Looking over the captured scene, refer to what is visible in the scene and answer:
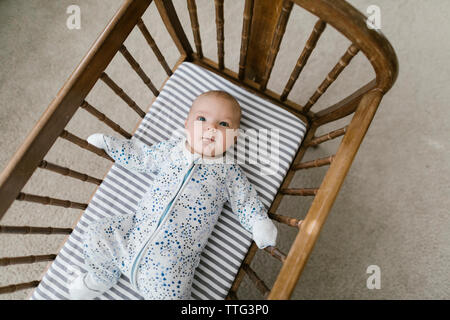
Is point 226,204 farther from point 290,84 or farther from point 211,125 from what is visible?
point 290,84

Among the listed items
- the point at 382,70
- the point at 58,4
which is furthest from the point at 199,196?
the point at 58,4

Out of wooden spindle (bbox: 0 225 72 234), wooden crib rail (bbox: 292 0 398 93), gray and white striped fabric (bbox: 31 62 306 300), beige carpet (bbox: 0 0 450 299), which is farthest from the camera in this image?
beige carpet (bbox: 0 0 450 299)

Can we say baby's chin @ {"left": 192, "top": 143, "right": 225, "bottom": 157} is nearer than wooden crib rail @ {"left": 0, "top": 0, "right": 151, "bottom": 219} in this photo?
No

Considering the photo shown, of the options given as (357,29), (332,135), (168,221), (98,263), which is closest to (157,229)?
(168,221)

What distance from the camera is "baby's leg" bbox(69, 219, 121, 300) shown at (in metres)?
0.89

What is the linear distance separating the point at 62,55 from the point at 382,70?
1.47 metres

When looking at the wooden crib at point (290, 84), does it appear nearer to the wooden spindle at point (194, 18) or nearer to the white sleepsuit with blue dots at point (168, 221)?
the wooden spindle at point (194, 18)

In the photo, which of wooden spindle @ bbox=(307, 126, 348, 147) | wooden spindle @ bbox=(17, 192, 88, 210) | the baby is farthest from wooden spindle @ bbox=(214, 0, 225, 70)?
wooden spindle @ bbox=(17, 192, 88, 210)

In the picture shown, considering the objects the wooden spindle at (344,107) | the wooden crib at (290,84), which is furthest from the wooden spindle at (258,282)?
the wooden spindle at (344,107)

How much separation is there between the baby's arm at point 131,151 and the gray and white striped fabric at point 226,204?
5cm

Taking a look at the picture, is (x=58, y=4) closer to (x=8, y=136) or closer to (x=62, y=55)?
(x=62, y=55)

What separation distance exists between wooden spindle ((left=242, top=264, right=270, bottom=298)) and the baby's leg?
1.27 ft

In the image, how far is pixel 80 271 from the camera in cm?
93

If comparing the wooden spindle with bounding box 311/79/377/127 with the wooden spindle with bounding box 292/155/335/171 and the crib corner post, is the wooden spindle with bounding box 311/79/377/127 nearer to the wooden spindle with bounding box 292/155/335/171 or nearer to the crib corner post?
the crib corner post
